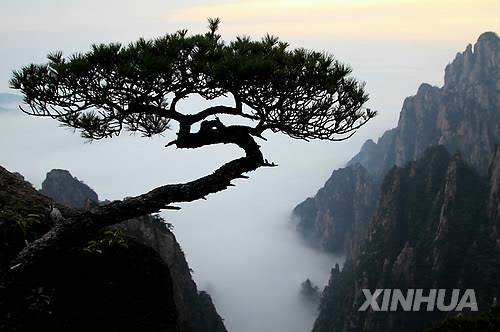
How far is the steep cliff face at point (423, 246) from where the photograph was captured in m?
69.7

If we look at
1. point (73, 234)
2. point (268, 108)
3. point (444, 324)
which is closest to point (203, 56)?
point (268, 108)

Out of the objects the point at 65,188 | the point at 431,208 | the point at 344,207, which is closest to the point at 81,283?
the point at 65,188

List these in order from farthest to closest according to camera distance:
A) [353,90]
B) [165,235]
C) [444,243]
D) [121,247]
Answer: [444,243], [165,235], [121,247], [353,90]

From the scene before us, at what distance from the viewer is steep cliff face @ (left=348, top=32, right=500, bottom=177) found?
114 metres

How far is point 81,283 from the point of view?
27.3 ft

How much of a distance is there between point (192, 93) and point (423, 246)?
280ft

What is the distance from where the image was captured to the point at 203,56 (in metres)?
7.12

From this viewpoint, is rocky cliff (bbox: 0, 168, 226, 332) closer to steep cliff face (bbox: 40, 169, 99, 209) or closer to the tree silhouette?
the tree silhouette

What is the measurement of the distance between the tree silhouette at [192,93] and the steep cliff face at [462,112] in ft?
364

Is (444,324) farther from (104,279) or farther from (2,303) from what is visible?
(2,303)

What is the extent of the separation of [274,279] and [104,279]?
180951 millimetres

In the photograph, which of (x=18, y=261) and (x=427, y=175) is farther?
(x=427, y=175)

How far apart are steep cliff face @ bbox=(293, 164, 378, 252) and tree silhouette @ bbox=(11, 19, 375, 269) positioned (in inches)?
5654

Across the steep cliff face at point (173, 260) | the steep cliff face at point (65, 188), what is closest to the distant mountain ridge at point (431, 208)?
the steep cliff face at point (173, 260)
